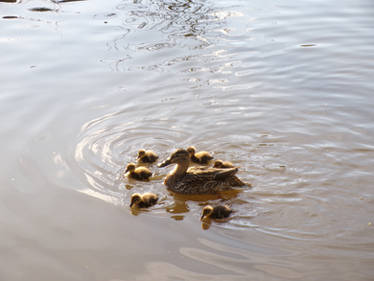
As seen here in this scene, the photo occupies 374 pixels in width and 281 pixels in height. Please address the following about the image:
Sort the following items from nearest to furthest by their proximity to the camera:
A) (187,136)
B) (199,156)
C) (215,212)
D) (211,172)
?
(215,212) → (211,172) → (199,156) → (187,136)

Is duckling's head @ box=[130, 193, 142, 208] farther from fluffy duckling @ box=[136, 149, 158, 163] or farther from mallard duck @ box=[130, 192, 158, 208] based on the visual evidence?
fluffy duckling @ box=[136, 149, 158, 163]

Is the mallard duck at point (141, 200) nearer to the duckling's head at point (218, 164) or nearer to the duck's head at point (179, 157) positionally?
the duck's head at point (179, 157)

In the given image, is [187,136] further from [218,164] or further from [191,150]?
[218,164]

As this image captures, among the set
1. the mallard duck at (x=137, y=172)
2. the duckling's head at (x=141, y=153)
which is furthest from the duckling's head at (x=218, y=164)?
the duckling's head at (x=141, y=153)

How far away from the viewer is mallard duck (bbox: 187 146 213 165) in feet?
18.2

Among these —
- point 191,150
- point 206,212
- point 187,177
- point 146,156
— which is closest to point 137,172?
point 146,156

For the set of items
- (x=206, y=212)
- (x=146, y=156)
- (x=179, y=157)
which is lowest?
(x=206, y=212)

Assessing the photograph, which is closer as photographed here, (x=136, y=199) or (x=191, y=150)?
(x=136, y=199)

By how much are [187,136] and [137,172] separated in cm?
106

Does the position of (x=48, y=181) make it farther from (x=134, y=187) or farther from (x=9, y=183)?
(x=134, y=187)

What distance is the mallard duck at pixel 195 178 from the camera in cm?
502

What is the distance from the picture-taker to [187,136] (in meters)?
6.07

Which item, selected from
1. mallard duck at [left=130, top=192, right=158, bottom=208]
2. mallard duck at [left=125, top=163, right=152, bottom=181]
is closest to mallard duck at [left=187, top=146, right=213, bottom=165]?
mallard duck at [left=125, top=163, right=152, bottom=181]

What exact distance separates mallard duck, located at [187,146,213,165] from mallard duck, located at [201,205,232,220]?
1017 millimetres
